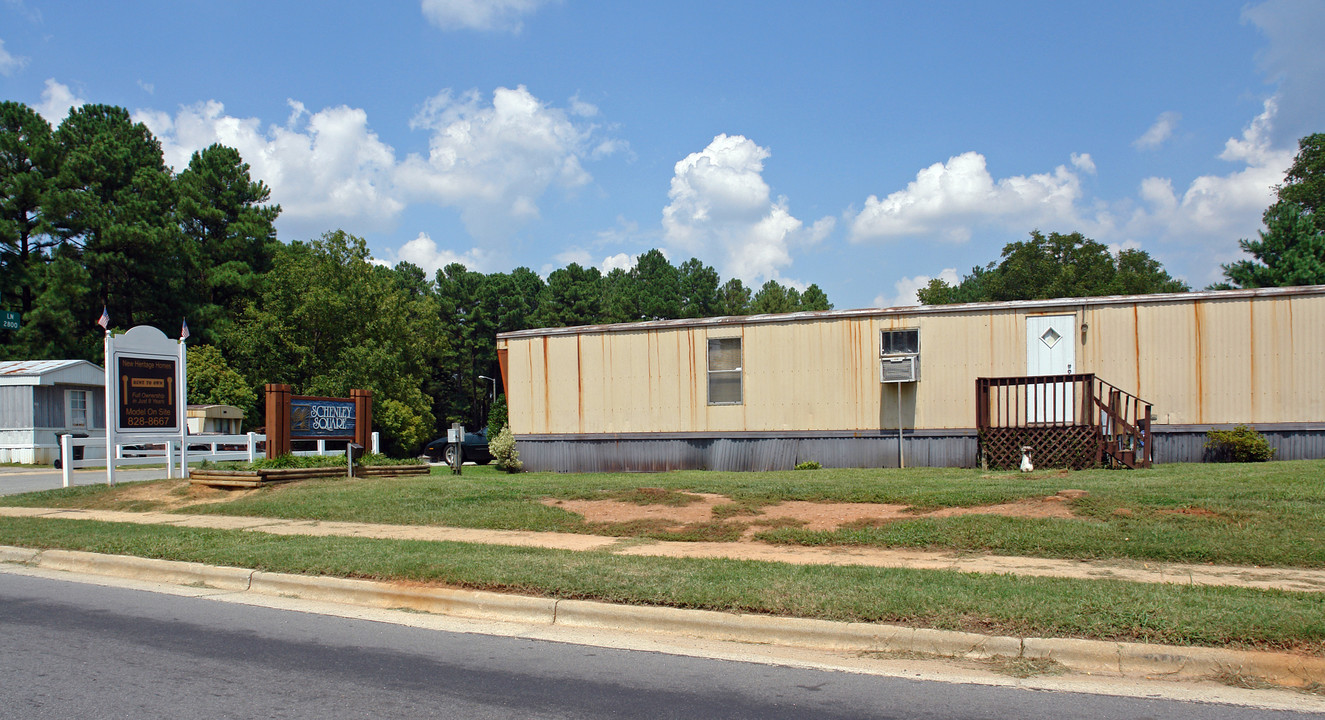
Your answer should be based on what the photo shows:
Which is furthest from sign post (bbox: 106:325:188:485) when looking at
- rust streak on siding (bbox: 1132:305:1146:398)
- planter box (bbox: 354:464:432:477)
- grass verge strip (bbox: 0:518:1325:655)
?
rust streak on siding (bbox: 1132:305:1146:398)

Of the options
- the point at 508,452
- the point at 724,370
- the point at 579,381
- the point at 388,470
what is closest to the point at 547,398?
the point at 579,381

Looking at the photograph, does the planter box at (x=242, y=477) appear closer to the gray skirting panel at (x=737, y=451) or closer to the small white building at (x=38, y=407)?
the gray skirting panel at (x=737, y=451)

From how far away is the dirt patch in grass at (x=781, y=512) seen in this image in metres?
11.2

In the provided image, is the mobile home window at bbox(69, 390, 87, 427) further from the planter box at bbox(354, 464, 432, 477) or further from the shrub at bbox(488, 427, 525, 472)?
the planter box at bbox(354, 464, 432, 477)

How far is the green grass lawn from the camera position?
9.32 meters

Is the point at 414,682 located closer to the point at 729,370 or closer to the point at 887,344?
the point at 887,344

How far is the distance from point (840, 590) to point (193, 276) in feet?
157

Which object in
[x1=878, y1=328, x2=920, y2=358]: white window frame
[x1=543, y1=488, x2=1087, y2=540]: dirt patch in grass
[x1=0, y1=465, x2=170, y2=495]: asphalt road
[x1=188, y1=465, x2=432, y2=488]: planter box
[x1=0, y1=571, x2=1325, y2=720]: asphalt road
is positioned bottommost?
[x1=0, y1=465, x2=170, y2=495]: asphalt road

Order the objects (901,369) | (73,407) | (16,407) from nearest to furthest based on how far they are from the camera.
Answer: (901,369) < (16,407) < (73,407)

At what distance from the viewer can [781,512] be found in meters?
12.1

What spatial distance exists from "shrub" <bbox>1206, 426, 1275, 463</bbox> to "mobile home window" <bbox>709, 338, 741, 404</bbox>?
32.8ft

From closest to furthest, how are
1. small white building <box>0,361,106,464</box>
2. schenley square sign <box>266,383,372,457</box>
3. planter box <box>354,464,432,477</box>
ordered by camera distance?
schenley square sign <box>266,383,372,457</box>
planter box <box>354,464,432,477</box>
small white building <box>0,361,106,464</box>

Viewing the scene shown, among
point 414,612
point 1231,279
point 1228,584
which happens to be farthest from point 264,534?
point 1231,279

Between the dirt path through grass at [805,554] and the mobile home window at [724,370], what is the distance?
10.2 m
